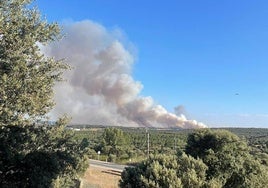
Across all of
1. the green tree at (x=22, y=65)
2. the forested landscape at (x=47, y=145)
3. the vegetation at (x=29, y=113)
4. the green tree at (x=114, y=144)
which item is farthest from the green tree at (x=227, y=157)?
the green tree at (x=114, y=144)

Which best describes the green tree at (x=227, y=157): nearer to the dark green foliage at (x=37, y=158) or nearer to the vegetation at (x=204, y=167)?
the vegetation at (x=204, y=167)

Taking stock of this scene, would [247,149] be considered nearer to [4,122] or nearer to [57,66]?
[57,66]

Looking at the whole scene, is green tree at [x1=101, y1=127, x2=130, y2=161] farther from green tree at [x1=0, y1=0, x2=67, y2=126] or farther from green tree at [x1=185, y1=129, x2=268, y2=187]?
green tree at [x1=0, y1=0, x2=67, y2=126]

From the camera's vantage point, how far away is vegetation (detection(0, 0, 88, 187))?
15789 millimetres

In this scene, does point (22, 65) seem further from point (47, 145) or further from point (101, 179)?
point (101, 179)

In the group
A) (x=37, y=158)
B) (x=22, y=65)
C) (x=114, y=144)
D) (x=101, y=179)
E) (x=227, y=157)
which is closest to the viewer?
(x=22, y=65)

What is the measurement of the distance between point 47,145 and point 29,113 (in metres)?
4.82

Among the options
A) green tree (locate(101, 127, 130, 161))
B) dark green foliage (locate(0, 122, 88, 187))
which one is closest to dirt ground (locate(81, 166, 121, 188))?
dark green foliage (locate(0, 122, 88, 187))

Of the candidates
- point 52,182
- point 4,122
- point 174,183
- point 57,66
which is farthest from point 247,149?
point 4,122

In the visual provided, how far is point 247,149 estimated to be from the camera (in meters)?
27.9

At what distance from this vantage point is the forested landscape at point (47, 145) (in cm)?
1596

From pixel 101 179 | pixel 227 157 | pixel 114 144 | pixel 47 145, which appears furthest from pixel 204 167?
pixel 114 144

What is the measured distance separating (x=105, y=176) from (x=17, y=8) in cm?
2572

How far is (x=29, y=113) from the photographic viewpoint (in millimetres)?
17484
